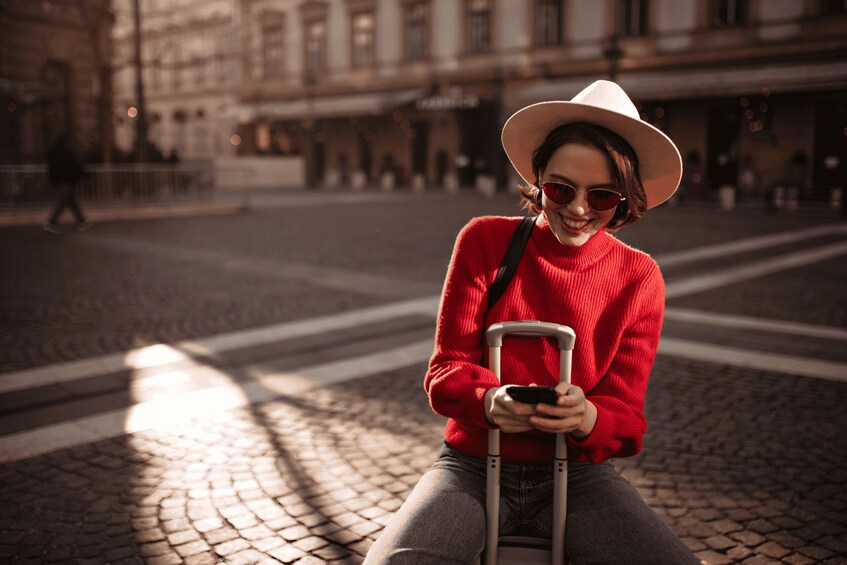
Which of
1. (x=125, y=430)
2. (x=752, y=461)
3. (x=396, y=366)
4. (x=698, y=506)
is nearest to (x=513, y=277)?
(x=698, y=506)

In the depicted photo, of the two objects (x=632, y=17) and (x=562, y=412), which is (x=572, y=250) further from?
(x=632, y=17)

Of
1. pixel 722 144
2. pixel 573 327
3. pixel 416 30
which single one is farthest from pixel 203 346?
pixel 416 30

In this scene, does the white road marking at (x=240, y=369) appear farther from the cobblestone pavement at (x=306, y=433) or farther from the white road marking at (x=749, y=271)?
the white road marking at (x=749, y=271)

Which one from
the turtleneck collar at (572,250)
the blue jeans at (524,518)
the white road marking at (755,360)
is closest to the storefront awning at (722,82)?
the white road marking at (755,360)

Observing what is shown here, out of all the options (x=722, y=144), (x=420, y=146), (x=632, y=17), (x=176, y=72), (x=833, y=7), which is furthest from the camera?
(x=176, y=72)

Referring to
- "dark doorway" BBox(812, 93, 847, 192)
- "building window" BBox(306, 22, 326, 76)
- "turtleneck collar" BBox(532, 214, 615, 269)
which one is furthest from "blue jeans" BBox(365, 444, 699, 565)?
"building window" BBox(306, 22, 326, 76)

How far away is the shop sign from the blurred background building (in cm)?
6

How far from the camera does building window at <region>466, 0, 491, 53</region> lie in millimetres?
31844

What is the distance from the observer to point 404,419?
452cm

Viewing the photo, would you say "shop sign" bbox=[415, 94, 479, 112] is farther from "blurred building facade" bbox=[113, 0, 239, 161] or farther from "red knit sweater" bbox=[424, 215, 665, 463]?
"red knit sweater" bbox=[424, 215, 665, 463]

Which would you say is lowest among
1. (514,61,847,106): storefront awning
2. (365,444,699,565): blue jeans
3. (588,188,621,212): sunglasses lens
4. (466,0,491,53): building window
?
(365,444,699,565): blue jeans

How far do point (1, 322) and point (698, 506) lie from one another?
629 centimetres

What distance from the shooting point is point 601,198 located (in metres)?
2.06

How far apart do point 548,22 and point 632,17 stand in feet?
11.8
